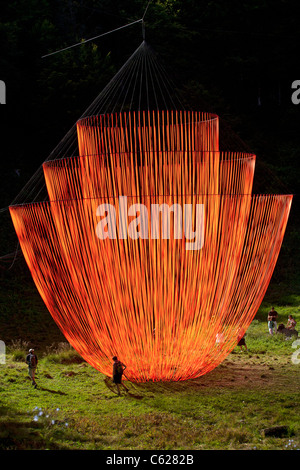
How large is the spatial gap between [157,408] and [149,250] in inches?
121

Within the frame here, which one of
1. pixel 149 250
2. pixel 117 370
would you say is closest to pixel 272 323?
pixel 117 370

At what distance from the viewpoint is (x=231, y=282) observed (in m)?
11.1

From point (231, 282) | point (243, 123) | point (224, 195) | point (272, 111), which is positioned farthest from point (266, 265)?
point (272, 111)

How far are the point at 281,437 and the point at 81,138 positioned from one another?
697 centimetres

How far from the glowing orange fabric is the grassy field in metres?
0.80

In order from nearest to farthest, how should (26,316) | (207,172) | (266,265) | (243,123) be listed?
(207,172)
(266,265)
(26,316)
(243,123)

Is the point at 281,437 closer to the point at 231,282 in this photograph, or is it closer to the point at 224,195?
the point at 231,282

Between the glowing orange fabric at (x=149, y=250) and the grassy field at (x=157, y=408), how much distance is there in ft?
2.63

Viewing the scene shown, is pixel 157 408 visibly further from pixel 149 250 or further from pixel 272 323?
pixel 272 323

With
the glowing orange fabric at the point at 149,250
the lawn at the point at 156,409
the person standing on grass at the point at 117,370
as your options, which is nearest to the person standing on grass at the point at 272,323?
the lawn at the point at 156,409

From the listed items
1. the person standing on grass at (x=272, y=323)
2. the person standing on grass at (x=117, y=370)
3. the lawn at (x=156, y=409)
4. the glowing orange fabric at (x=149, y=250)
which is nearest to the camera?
the lawn at (x=156, y=409)

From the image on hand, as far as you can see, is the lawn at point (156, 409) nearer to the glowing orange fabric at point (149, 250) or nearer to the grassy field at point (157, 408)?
the grassy field at point (157, 408)

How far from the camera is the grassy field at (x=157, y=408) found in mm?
8648

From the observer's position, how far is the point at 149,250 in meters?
10.4
